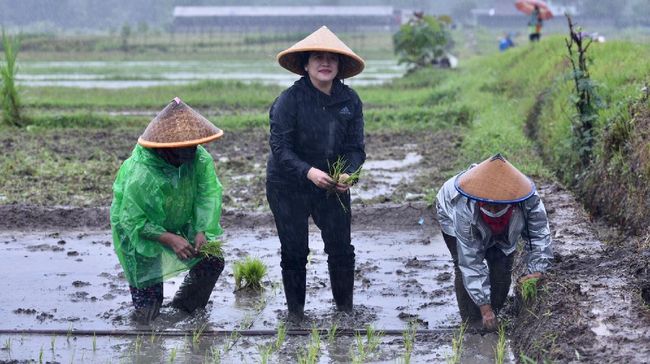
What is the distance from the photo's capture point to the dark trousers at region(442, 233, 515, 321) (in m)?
5.79

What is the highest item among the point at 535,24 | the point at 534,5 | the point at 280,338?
the point at 280,338

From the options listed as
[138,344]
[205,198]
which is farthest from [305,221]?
[138,344]

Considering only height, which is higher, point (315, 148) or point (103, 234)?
point (315, 148)

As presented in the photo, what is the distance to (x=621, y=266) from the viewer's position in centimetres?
603

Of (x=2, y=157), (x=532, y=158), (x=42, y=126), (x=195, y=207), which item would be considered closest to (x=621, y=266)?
(x=195, y=207)

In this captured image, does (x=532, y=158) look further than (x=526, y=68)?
No

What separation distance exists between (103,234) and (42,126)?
24.9 feet

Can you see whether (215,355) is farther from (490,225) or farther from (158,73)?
(158,73)

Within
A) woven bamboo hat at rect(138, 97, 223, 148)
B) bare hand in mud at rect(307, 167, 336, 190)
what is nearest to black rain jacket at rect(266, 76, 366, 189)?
bare hand in mud at rect(307, 167, 336, 190)

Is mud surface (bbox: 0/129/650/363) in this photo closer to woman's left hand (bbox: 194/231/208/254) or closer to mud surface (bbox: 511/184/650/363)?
mud surface (bbox: 511/184/650/363)

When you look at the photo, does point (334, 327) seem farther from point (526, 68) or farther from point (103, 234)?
point (526, 68)

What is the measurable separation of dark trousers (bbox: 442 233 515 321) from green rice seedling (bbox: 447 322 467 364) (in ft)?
0.45

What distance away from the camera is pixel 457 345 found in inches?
219

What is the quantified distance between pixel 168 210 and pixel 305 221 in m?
0.82
